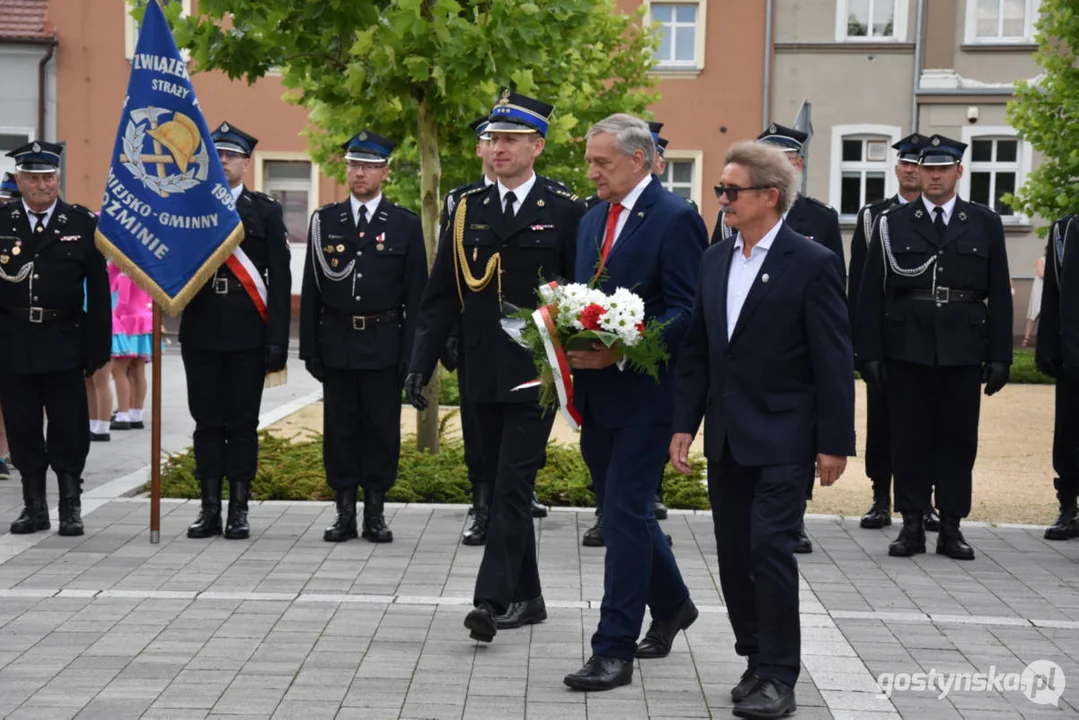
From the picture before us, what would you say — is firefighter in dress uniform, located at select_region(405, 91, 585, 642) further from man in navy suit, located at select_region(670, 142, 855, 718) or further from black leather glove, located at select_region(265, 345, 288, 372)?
black leather glove, located at select_region(265, 345, 288, 372)

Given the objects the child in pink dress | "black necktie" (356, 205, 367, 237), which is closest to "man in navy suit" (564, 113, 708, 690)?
"black necktie" (356, 205, 367, 237)

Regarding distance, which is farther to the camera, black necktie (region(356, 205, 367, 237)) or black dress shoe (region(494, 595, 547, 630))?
black necktie (region(356, 205, 367, 237))

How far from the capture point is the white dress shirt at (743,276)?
5844mm

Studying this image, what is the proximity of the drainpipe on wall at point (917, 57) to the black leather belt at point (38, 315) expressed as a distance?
2615 centimetres

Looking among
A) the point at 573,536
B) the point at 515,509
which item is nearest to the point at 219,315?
the point at 573,536

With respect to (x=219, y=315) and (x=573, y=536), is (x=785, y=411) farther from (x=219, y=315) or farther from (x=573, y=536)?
(x=219, y=315)

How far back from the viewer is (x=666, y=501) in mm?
10789

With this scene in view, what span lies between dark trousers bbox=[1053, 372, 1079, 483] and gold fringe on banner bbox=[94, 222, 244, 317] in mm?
5076

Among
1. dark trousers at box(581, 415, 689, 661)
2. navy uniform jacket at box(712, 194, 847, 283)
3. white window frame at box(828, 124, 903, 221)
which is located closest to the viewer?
dark trousers at box(581, 415, 689, 661)

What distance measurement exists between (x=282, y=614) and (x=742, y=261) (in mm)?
2717

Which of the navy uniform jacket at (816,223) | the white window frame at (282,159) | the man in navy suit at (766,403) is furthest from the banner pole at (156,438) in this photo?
the white window frame at (282,159)

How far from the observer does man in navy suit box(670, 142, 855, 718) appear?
223 inches

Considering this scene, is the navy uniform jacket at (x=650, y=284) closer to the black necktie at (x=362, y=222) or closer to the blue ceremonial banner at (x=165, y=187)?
the black necktie at (x=362, y=222)

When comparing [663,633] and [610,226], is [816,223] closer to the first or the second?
[610,226]
